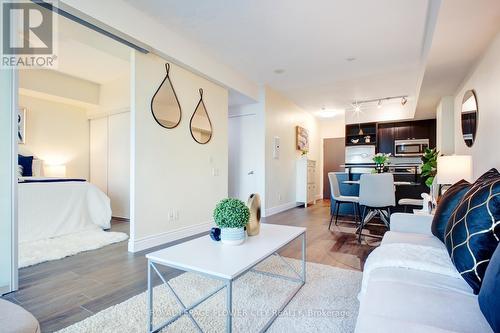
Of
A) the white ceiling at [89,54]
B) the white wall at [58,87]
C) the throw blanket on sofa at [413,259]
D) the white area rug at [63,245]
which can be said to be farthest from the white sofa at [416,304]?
the white wall at [58,87]

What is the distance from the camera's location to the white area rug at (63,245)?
2.53m

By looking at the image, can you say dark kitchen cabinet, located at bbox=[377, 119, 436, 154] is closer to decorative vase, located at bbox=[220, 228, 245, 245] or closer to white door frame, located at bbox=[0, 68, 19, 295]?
decorative vase, located at bbox=[220, 228, 245, 245]

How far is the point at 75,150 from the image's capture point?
5090 mm

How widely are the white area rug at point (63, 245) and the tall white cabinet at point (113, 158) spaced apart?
1129mm

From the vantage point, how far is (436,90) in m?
3.75

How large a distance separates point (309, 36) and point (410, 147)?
16.3 feet

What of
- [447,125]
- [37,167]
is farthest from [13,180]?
[447,125]

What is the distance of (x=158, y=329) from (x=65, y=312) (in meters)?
0.68

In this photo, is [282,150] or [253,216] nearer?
[253,216]

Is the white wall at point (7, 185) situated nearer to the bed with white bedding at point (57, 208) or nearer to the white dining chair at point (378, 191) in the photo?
the bed with white bedding at point (57, 208)

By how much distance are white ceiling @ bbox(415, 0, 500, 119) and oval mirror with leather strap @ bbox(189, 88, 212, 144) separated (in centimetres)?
281

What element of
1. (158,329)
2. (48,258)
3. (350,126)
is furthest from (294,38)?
(350,126)

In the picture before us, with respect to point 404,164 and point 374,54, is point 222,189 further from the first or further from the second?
point 404,164

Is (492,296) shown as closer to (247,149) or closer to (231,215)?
(231,215)
